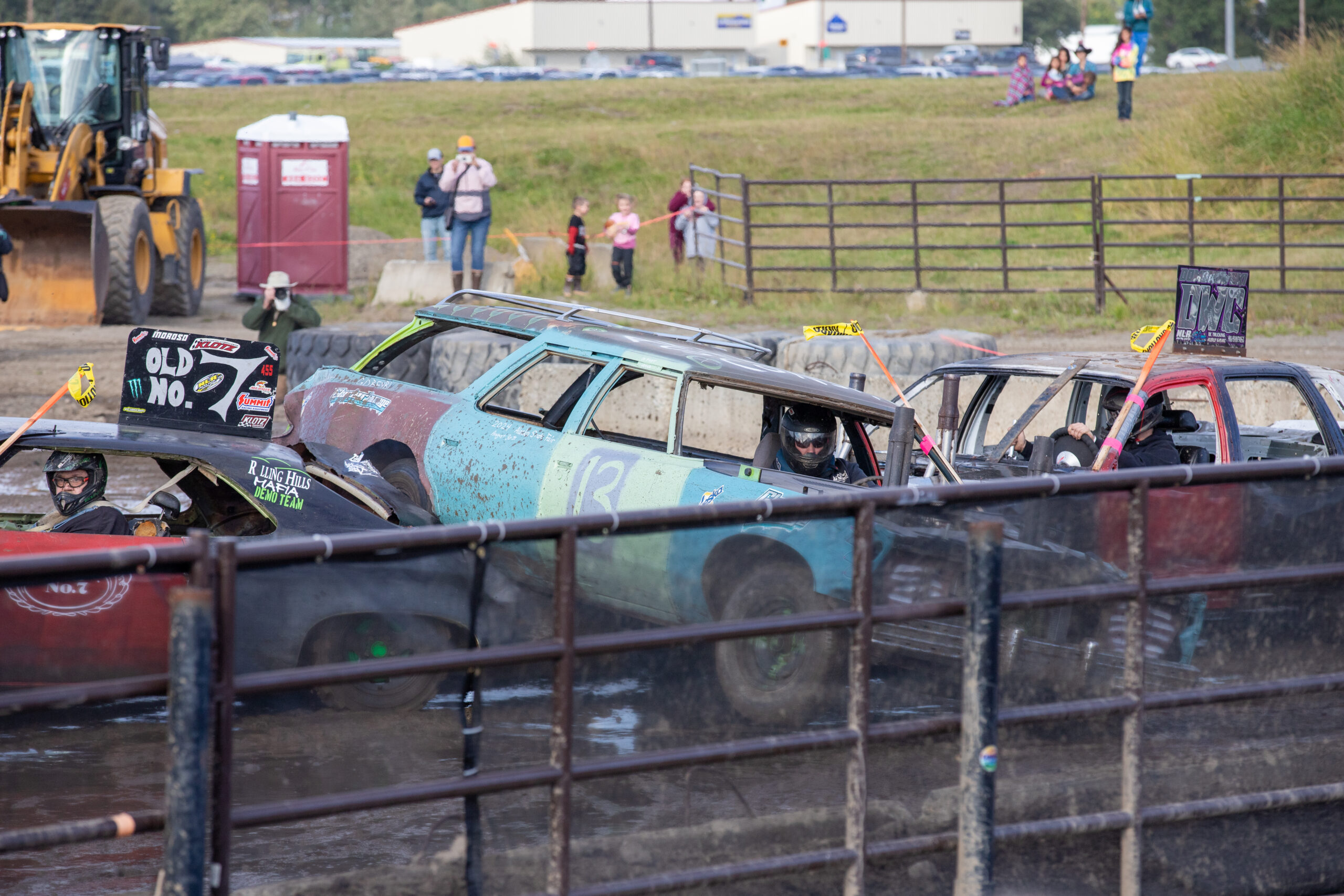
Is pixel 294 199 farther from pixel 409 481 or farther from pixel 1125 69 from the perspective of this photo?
pixel 1125 69

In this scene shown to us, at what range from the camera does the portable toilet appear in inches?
741

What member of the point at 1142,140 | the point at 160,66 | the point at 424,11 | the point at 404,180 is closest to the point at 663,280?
the point at 160,66

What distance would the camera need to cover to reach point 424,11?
118562 mm

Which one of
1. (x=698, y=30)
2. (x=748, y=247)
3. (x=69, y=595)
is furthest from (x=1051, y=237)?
(x=698, y=30)

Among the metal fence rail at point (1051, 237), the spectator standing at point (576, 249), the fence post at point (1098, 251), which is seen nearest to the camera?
the fence post at point (1098, 251)

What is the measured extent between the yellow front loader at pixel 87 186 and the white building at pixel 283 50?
67913mm

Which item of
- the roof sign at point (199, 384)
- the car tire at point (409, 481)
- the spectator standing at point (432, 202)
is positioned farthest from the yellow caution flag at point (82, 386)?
the spectator standing at point (432, 202)

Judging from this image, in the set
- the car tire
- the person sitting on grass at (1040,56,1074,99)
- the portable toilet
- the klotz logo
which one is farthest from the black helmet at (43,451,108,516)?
the person sitting on grass at (1040,56,1074,99)

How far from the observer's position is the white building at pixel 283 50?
88.4 metres

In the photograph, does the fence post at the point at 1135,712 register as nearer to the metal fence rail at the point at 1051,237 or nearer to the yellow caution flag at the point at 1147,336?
the yellow caution flag at the point at 1147,336

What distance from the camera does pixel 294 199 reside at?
18.9 meters

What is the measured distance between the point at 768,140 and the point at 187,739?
33132 millimetres

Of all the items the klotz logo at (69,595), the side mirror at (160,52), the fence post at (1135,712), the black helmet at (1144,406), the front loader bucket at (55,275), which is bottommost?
the fence post at (1135,712)

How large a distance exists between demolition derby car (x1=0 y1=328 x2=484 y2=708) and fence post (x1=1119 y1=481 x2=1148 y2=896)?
5.73ft
